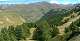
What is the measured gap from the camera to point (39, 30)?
82625 millimetres

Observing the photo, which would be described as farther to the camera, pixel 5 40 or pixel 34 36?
pixel 34 36

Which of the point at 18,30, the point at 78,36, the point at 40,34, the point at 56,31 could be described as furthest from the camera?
the point at 18,30

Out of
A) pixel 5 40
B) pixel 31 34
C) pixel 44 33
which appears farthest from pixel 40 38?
pixel 5 40

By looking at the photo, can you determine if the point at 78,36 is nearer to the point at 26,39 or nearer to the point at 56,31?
the point at 56,31

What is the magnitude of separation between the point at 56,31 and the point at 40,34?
756 cm

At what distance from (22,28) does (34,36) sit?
15.2 ft

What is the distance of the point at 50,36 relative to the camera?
71.9m

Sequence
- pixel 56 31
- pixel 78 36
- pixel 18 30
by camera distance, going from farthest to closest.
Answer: pixel 18 30
pixel 56 31
pixel 78 36

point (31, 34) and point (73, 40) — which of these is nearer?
point (73, 40)

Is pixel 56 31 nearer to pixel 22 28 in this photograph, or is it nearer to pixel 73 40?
pixel 22 28

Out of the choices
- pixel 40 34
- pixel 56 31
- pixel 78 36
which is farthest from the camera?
pixel 40 34

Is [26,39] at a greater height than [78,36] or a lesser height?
lesser

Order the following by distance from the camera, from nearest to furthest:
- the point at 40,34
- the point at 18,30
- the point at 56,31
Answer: the point at 56,31
the point at 40,34
the point at 18,30

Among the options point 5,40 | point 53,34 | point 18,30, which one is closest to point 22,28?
point 18,30
